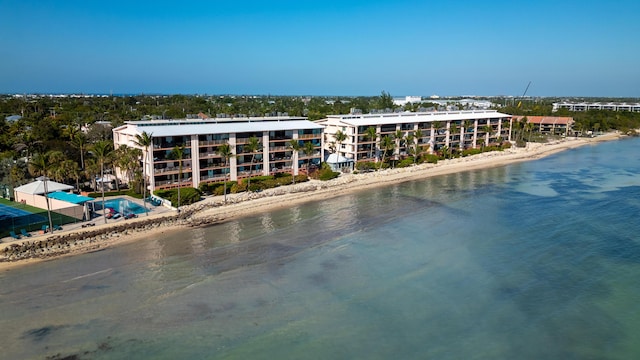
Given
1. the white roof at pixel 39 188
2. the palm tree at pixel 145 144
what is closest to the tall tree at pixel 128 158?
the palm tree at pixel 145 144

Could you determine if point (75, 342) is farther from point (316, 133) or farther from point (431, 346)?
point (316, 133)

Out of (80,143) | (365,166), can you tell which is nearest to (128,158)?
(80,143)

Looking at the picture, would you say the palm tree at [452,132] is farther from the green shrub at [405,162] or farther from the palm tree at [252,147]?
the palm tree at [252,147]

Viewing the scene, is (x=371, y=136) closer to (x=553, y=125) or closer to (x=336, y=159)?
(x=336, y=159)

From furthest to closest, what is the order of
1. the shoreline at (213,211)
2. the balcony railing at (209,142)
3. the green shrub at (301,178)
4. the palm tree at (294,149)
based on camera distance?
the green shrub at (301,178)
the palm tree at (294,149)
the balcony railing at (209,142)
the shoreline at (213,211)

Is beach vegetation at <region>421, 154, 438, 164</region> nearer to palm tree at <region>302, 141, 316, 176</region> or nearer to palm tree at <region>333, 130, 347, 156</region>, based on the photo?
palm tree at <region>333, 130, 347, 156</region>

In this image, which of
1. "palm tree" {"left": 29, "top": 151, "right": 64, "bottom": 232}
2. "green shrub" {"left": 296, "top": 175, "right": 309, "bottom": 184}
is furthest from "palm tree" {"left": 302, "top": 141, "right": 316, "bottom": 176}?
"palm tree" {"left": 29, "top": 151, "right": 64, "bottom": 232}
